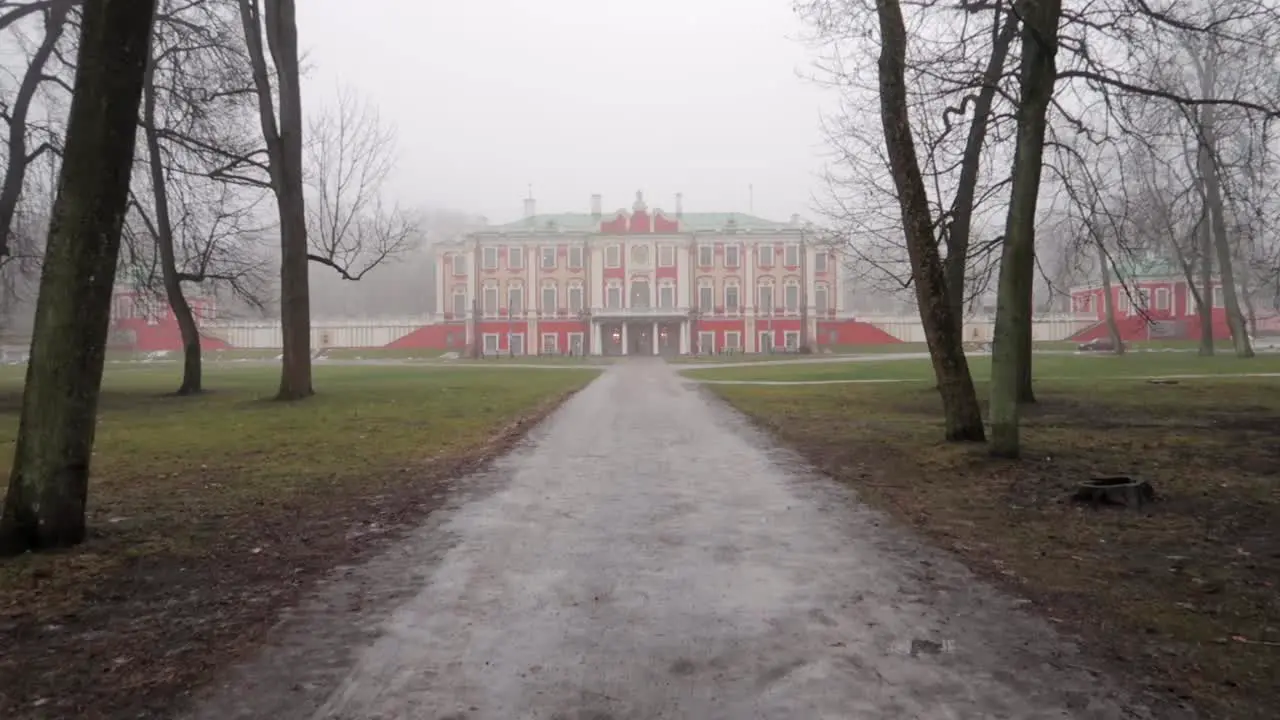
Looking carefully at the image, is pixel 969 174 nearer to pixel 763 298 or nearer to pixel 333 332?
pixel 763 298

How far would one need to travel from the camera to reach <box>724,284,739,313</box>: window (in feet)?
273

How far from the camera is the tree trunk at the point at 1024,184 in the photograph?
32.5ft

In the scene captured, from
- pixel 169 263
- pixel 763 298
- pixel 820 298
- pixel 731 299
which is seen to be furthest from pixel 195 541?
pixel 820 298

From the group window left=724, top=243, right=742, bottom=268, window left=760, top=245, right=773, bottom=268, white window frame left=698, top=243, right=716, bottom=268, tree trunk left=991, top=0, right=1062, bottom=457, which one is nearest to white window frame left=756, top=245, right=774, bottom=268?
window left=760, top=245, right=773, bottom=268

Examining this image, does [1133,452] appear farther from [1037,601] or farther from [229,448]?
[229,448]

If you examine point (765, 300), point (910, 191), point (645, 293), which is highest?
point (645, 293)

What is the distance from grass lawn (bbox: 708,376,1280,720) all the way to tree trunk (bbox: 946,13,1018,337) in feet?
9.46

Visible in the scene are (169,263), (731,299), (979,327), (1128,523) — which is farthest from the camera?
(731,299)

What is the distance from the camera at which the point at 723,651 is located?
4324 millimetres

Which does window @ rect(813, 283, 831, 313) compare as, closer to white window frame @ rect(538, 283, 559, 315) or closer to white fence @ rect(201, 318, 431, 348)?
white window frame @ rect(538, 283, 559, 315)

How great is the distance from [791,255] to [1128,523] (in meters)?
77.3

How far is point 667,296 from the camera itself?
82750 millimetres

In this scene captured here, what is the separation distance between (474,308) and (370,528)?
252 feet

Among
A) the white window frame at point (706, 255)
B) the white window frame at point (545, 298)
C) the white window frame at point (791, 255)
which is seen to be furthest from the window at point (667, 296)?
the white window frame at point (791, 255)
